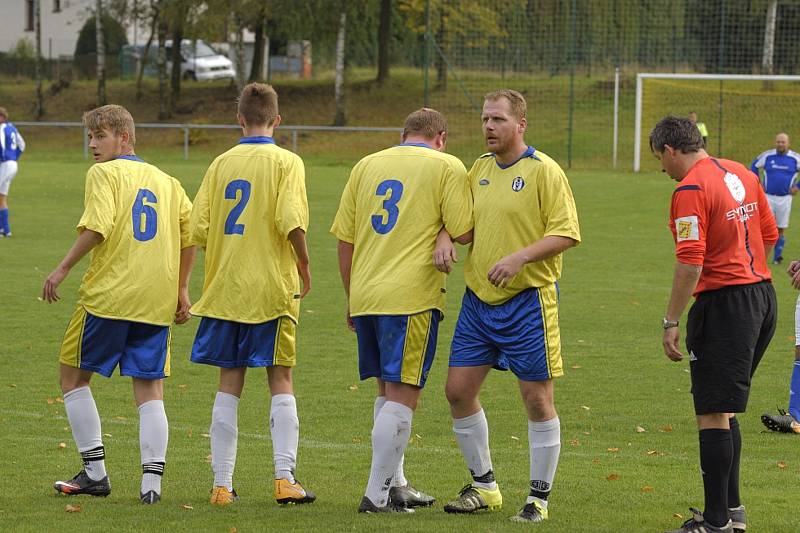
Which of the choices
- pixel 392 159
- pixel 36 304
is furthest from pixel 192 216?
pixel 36 304

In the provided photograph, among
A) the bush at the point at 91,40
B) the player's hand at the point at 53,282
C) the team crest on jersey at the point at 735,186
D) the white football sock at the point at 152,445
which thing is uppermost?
the bush at the point at 91,40

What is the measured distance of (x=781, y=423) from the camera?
8367 millimetres

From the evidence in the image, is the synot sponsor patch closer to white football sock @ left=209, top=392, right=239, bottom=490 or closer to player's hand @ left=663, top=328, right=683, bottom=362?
player's hand @ left=663, top=328, right=683, bottom=362

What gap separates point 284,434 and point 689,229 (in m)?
2.26

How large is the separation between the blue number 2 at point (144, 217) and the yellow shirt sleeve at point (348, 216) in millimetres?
945

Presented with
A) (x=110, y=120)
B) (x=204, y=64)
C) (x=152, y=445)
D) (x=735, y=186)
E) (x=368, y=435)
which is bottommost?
(x=368, y=435)

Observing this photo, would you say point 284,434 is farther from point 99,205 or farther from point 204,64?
point 204,64

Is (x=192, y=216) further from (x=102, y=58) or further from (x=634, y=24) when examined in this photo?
(x=102, y=58)

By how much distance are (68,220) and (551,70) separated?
18802 mm

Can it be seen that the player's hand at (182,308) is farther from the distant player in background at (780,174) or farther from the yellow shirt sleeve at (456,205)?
the distant player in background at (780,174)

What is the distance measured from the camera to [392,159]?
19.8 feet

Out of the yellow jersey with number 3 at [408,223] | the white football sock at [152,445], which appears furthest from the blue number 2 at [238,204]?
the white football sock at [152,445]

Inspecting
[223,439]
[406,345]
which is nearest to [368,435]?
[223,439]

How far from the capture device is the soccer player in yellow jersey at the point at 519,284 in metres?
5.79
